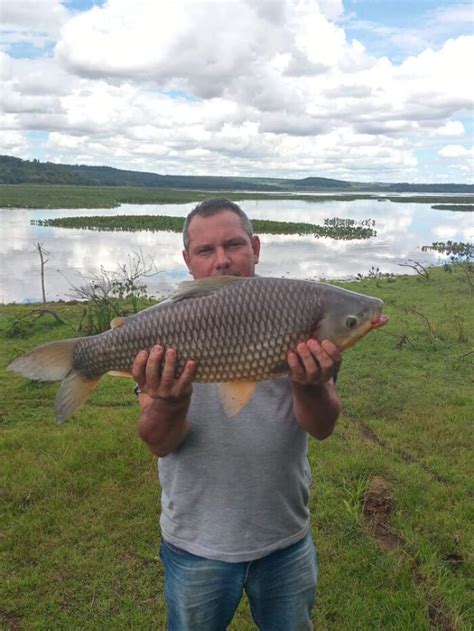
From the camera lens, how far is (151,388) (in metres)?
2.28

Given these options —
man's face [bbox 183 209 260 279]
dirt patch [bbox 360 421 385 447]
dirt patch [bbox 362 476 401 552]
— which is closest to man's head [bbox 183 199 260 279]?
man's face [bbox 183 209 260 279]

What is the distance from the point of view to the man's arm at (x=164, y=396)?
2225 mm

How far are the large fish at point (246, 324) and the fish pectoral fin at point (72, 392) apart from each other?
1.22 feet

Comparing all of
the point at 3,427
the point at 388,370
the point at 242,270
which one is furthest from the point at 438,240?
the point at 242,270

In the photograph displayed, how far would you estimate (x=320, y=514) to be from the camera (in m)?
4.99

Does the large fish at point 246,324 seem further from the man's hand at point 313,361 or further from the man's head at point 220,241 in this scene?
the man's head at point 220,241

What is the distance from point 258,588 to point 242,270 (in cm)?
137

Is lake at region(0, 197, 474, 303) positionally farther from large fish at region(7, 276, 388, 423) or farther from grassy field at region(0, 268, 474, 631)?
large fish at region(7, 276, 388, 423)

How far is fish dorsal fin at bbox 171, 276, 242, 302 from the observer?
232 cm

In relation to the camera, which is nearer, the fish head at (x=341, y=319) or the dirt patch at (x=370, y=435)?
the fish head at (x=341, y=319)

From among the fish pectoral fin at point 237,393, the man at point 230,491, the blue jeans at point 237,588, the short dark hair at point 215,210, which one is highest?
the short dark hair at point 215,210

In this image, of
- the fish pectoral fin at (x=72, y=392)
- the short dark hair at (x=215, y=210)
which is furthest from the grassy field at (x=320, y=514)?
the short dark hair at (x=215, y=210)

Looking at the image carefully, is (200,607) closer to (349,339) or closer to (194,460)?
(194,460)

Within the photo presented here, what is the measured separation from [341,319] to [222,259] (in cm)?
63
